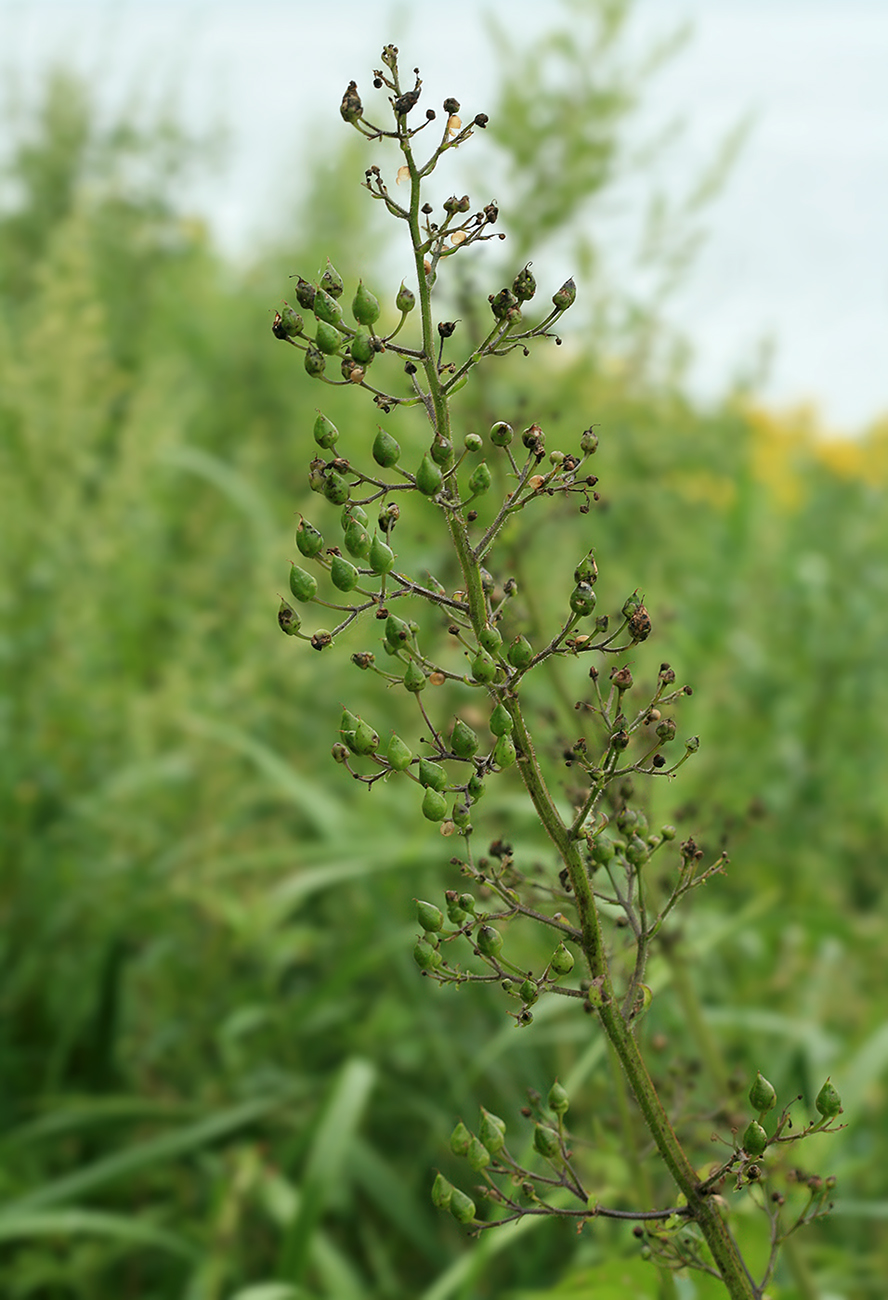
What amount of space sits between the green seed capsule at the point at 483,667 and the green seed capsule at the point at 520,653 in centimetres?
5

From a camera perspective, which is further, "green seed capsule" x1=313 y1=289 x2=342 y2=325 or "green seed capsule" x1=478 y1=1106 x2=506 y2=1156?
"green seed capsule" x1=478 y1=1106 x2=506 y2=1156

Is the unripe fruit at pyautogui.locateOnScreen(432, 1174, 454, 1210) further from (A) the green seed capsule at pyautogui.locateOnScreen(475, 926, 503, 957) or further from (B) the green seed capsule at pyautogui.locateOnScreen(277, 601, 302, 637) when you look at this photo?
(B) the green seed capsule at pyautogui.locateOnScreen(277, 601, 302, 637)

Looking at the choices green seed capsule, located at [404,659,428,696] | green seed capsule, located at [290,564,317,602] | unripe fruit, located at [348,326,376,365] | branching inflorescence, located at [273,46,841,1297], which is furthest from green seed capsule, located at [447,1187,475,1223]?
unripe fruit, located at [348,326,376,365]

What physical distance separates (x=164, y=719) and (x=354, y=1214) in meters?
1.88

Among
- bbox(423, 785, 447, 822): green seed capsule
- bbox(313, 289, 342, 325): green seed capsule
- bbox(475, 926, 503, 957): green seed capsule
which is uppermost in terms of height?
bbox(313, 289, 342, 325): green seed capsule

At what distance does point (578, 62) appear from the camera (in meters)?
5.04

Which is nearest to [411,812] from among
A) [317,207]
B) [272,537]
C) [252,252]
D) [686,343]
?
[272,537]

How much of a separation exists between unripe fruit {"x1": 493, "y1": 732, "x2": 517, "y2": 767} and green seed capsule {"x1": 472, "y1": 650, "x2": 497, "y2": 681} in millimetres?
63

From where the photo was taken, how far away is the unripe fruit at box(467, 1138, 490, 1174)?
1331mm

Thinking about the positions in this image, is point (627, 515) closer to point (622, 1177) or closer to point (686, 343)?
point (686, 343)

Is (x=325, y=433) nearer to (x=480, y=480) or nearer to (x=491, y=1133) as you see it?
(x=480, y=480)

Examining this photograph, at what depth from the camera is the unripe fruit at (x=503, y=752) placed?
4.03 feet

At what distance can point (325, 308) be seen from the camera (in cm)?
123

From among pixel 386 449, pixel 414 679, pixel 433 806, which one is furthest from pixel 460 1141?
pixel 386 449
